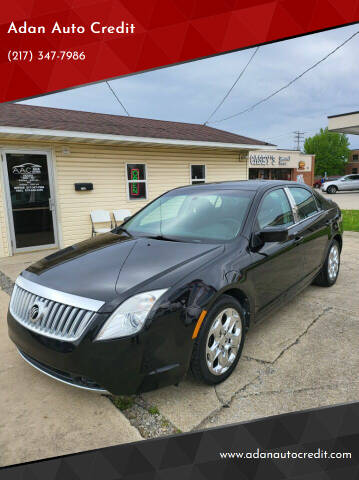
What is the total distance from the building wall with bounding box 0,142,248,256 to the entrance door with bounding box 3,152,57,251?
20 centimetres

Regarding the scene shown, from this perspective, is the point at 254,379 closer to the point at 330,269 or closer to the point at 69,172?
the point at 330,269

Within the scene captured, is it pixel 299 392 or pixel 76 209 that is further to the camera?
pixel 76 209


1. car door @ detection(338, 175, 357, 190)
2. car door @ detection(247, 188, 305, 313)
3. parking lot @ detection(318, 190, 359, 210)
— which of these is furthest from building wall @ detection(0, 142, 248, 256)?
car door @ detection(338, 175, 357, 190)

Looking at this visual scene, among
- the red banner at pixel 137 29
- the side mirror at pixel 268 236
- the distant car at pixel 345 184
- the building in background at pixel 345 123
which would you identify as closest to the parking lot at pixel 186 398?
the side mirror at pixel 268 236

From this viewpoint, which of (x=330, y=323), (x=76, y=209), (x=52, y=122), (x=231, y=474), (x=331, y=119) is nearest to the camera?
(x=231, y=474)

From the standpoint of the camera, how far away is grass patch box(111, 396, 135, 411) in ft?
7.51

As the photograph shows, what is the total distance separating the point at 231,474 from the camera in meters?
1.70

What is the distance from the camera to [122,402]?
2332 mm

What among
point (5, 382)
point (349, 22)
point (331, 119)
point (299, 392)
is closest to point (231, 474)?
point (299, 392)

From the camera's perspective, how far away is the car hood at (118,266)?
2.16 m

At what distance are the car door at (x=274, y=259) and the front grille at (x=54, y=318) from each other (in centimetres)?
136

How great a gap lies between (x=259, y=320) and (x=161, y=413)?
3.83 ft

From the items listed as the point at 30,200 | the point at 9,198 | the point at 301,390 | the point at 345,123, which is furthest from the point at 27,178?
the point at 345,123

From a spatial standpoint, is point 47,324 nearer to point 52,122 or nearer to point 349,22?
point 349,22
